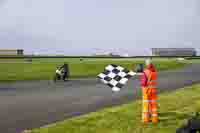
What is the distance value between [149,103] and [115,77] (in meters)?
1.29

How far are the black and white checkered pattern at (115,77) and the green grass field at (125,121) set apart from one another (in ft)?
3.47

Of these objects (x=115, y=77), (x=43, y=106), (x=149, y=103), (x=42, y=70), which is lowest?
(x=43, y=106)

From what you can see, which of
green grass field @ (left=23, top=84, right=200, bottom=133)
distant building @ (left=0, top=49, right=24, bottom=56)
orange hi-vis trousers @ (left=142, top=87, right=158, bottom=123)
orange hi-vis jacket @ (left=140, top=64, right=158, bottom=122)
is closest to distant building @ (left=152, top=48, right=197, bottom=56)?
distant building @ (left=0, top=49, right=24, bottom=56)

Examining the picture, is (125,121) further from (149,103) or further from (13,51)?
(13,51)

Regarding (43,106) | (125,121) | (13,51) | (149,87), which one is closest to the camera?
(149,87)

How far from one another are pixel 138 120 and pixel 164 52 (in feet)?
494

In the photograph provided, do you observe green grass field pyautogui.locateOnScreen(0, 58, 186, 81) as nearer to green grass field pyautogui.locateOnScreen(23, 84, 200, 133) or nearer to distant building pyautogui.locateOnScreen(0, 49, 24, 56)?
green grass field pyautogui.locateOnScreen(23, 84, 200, 133)

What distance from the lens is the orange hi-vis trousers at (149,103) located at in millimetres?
8702

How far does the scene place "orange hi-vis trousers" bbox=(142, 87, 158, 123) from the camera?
8702 mm

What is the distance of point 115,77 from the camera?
9258 millimetres

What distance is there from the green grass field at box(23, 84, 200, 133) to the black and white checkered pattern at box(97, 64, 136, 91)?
1057mm

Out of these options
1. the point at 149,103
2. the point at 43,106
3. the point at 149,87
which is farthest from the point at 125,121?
the point at 43,106

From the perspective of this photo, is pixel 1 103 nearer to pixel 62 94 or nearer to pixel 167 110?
pixel 62 94

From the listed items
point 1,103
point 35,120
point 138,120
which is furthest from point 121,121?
point 1,103
